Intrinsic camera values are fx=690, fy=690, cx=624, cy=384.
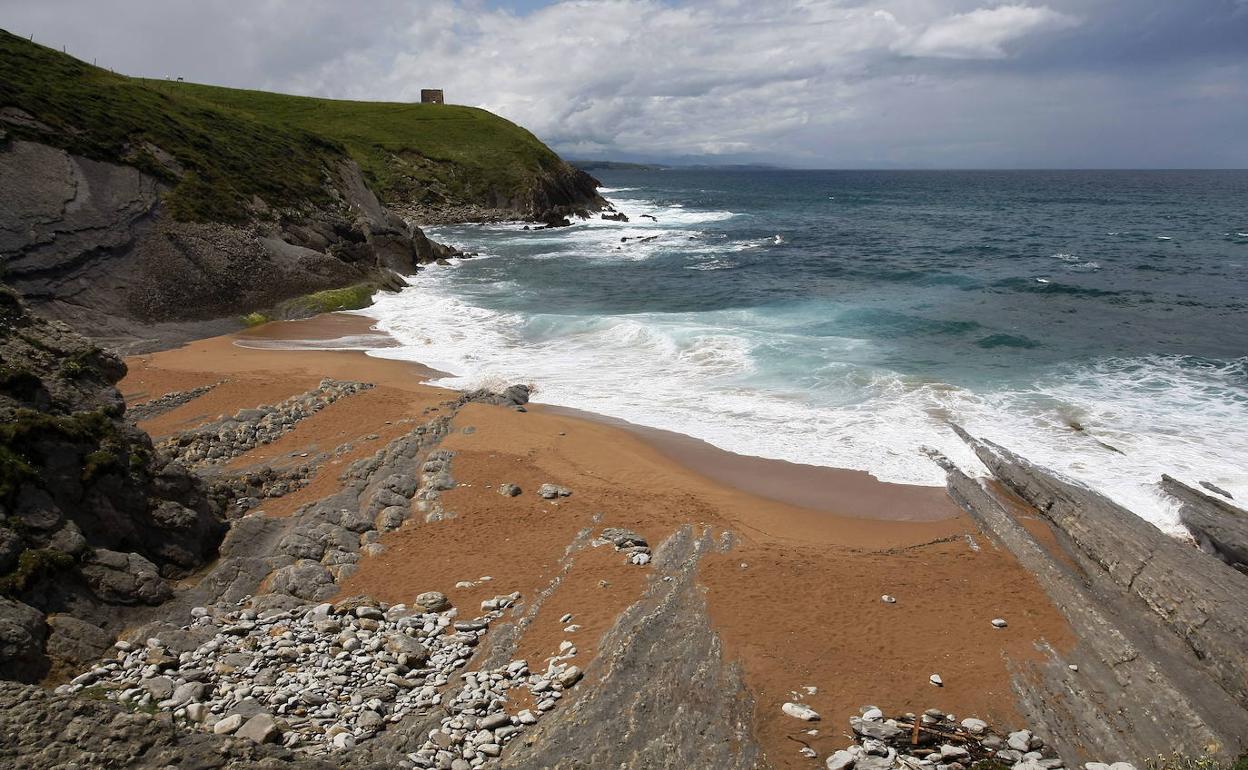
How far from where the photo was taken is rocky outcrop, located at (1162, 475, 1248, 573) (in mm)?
11859

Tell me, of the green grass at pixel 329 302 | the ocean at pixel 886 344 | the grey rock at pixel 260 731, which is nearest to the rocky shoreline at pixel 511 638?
the grey rock at pixel 260 731

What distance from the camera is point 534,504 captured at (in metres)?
13.3

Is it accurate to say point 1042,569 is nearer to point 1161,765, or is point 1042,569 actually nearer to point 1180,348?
point 1161,765

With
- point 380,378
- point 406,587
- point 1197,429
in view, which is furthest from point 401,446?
point 1197,429

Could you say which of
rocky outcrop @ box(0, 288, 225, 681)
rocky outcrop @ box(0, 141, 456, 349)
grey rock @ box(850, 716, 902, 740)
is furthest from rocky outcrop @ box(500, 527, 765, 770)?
rocky outcrop @ box(0, 141, 456, 349)

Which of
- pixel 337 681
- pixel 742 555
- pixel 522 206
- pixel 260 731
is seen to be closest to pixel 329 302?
pixel 742 555

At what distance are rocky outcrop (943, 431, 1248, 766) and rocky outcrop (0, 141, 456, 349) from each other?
2870 cm

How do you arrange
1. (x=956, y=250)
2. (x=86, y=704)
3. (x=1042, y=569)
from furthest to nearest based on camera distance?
(x=956, y=250) → (x=1042, y=569) → (x=86, y=704)

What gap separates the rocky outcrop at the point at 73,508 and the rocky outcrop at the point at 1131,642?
10.9 metres

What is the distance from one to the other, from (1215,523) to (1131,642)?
205 inches

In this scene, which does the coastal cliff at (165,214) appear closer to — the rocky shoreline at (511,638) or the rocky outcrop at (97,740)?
the rocky shoreline at (511,638)

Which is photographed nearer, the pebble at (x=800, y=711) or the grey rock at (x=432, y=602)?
the pebble at (x=800, y=711)

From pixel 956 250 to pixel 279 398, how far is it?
51.0m

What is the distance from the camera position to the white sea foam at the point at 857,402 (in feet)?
53.5
